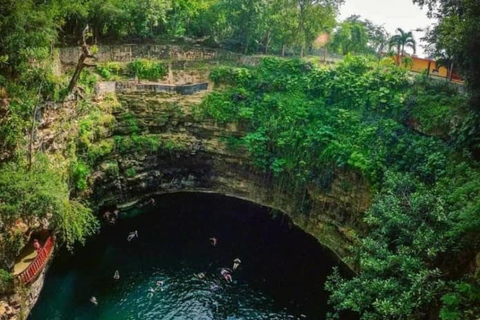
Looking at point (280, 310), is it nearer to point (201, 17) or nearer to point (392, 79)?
point (392, 79)

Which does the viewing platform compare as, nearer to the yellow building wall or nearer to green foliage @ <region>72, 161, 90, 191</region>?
green foliage @ <region>72, 161, 90, 191</region>

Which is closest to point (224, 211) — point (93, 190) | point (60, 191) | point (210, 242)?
point (210, 242)

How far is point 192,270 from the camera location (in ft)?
81.0

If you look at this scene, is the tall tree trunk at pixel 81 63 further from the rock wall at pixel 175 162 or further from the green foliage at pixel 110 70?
the green foliage at pixel 110 70

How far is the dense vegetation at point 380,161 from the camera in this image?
1644 cm

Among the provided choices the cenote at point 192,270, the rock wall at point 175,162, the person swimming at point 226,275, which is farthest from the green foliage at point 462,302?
the rock wall at point 175,162

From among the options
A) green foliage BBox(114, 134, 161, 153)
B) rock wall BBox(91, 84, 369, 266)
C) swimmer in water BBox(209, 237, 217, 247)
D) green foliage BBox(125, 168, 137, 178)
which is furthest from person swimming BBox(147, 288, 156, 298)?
green foliage BBox(114, 134, 161, 153)

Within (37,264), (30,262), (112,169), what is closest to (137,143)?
(112,169)

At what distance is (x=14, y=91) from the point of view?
1995 cm

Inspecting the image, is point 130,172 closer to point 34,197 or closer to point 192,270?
point 192,270

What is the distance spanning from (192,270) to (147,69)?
18712mm

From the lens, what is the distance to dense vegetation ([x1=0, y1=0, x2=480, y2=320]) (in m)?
17.5

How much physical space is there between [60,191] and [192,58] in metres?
22.4

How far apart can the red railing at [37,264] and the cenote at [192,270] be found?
6.28 ft
